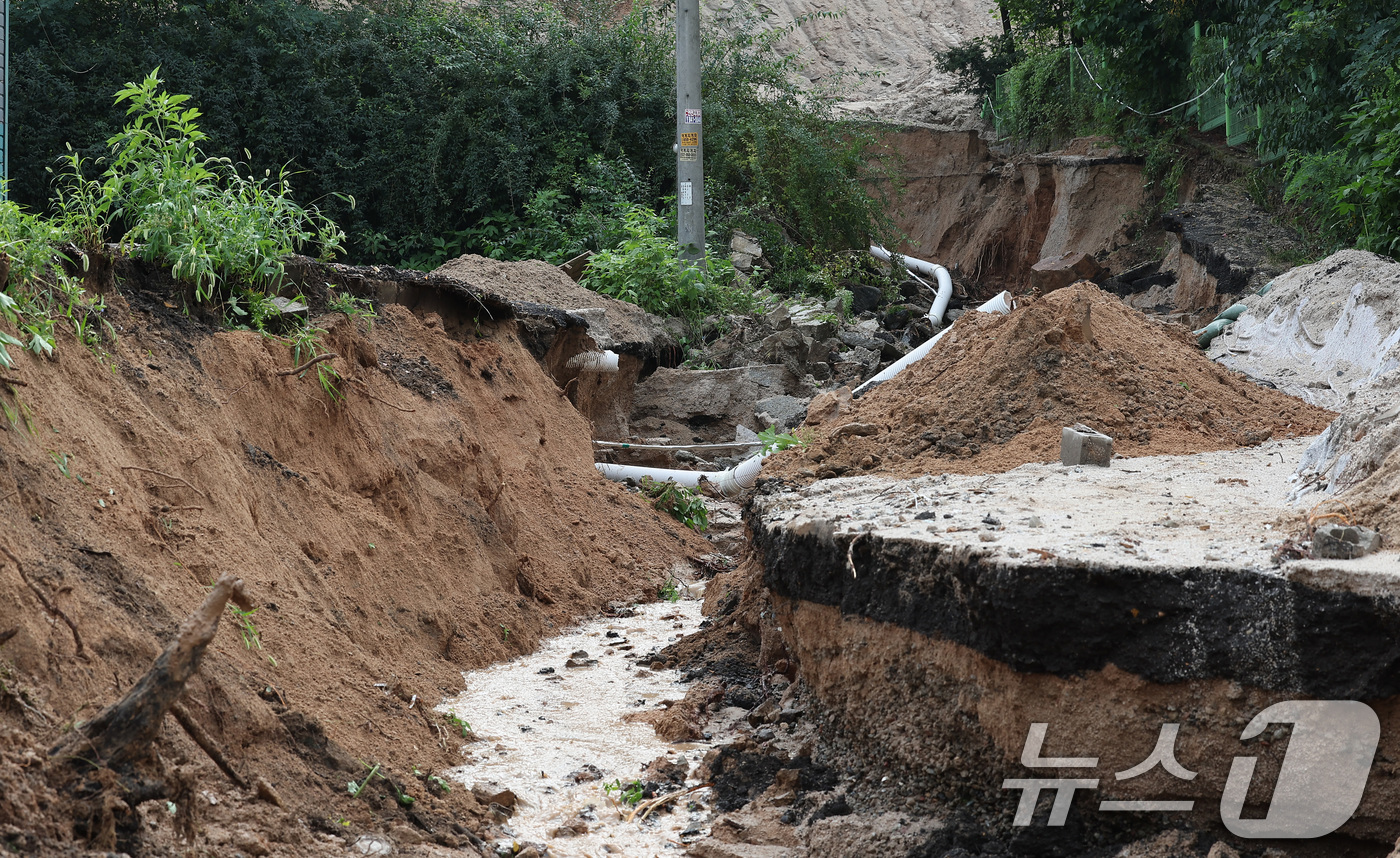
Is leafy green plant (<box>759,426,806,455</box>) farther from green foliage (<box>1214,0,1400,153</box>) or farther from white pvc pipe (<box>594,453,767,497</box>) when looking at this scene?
green foliage (<box>1214,0,1400,153</box>)

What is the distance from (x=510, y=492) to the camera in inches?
271

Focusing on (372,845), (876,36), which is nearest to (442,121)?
(372,845)

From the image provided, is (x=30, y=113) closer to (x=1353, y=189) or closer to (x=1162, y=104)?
(x=1353, y=189)

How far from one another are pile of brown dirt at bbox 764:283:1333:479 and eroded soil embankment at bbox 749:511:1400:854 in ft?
5.92

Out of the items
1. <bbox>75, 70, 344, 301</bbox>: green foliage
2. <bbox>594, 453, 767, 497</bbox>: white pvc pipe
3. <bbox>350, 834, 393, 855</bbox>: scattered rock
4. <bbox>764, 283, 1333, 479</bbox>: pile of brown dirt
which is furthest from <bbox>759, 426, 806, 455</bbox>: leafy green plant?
<bbox>350, 834, 393, 855</bbox>: scattered rock

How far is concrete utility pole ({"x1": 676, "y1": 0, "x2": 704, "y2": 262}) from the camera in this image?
35.4ft

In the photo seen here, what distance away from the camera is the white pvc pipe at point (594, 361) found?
29.3 ft

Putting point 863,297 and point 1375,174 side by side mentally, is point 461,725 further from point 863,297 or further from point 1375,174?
point 863,297

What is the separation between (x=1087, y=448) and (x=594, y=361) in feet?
16.3

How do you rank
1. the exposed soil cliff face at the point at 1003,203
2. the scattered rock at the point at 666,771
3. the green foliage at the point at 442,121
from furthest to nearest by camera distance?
the exposed soil cliff face at the point at 1003,203
the green foliage at the point at 442,121
the scattered rock at the point at 666,771

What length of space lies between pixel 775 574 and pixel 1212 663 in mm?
2082

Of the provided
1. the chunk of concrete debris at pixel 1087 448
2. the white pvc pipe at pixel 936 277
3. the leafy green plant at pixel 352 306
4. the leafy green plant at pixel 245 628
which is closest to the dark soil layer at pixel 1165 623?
the chunk of concrete debris at pixel 1087 448

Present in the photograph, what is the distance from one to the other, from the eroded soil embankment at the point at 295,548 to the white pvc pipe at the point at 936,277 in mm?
7696

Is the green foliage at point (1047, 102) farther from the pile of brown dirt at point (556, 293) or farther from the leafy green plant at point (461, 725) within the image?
the leafy green plant at point (461, 725)
